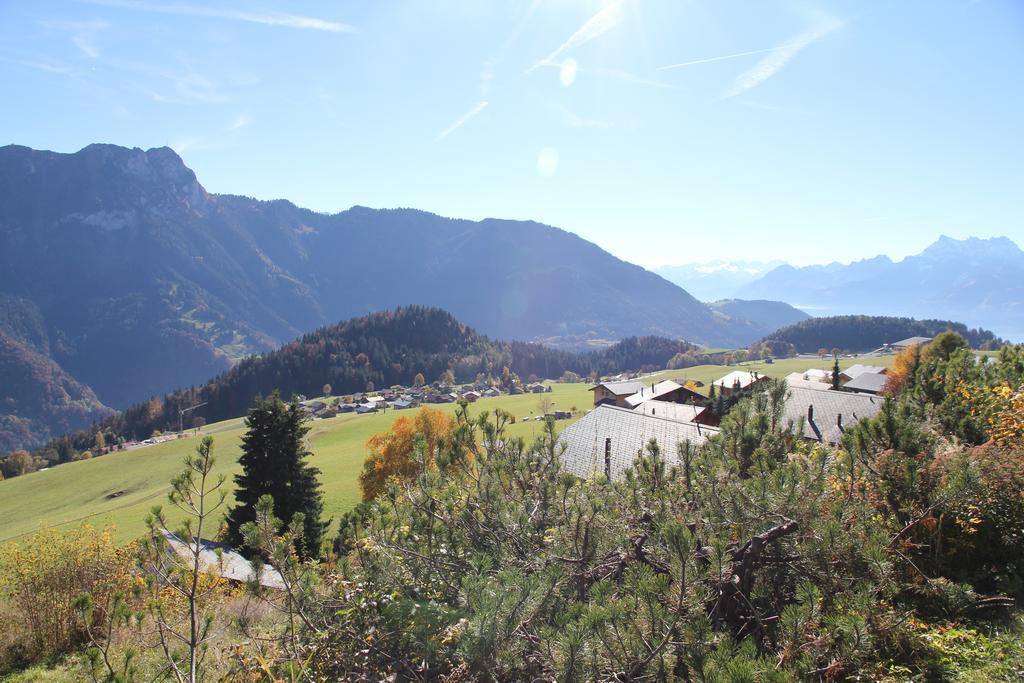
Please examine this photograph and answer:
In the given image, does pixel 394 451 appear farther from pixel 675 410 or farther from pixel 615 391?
pixel 615 391

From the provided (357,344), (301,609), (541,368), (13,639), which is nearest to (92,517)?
(13,639)

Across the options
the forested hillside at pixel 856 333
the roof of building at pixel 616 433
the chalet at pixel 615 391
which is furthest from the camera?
the forested hillside at pixel 856 333

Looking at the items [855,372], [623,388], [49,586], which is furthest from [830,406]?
[855,372]

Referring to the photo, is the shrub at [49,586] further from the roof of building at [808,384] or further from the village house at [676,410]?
the village house at [676,410]

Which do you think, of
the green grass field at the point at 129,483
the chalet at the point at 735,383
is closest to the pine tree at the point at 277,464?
the green grass field at the point at 129,483

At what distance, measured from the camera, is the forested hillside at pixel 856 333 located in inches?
7072

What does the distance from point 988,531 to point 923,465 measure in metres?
1.55

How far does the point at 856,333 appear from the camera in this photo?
187 metres

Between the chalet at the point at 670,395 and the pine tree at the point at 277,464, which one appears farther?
the chalet at the point at 670,395

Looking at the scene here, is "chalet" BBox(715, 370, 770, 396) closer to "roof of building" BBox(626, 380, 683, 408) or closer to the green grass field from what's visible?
the green grass field

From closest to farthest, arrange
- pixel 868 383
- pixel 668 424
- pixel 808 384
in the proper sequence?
pixel 668 424 < pixel 808 384 < pixel 868 383

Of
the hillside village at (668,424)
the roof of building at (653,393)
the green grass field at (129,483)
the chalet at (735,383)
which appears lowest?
the green grass field at (129,483)

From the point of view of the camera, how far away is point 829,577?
364 centimetres

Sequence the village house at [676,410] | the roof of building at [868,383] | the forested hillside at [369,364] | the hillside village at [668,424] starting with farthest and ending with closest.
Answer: the forested hillside at [369,364] < the roof of building at [868,383] < the village house at [676,410] < the hillside village at [668,424]
